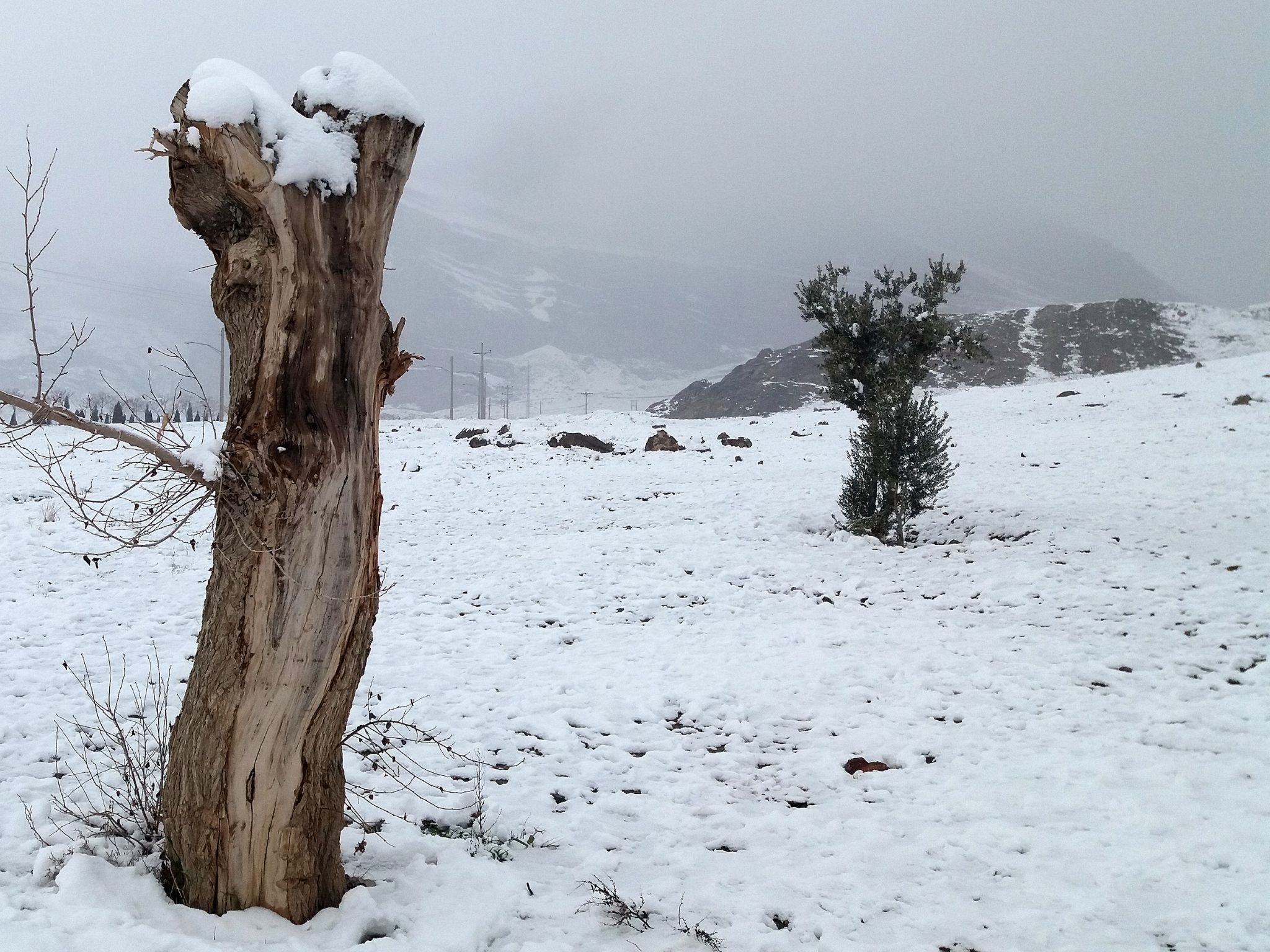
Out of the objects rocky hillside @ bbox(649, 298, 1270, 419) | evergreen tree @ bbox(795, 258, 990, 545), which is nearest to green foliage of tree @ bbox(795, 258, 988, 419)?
evergreen tree @ bbox(795, 258, 990, 545)

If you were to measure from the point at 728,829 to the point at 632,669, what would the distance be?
2986mm

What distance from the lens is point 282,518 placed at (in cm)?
319

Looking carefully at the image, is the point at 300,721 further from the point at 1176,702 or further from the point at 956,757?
the point at 1176,702

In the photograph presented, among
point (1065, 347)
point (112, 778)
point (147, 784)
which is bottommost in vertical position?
point (112, 778)

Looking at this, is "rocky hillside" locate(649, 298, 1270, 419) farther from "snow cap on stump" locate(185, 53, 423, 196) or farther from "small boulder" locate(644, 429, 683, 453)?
"snow cap on stump" locate(185, 53, 423, 196)

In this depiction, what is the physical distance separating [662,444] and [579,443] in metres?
2.75

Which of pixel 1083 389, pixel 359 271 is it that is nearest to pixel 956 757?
pixel 359 271

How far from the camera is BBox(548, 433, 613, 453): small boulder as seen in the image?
972 inches

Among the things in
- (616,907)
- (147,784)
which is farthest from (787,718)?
(147,784)

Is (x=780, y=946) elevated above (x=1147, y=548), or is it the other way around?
(x=1147, y=548)

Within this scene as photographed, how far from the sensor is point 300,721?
335cm

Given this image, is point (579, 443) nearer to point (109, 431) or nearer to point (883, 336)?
point (883, 336)

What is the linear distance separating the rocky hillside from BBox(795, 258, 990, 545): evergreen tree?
58.2m

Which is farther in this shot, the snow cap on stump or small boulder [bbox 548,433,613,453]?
small boulder [bbox 548,433,613,453]
